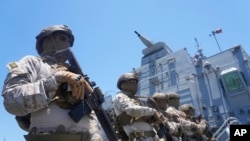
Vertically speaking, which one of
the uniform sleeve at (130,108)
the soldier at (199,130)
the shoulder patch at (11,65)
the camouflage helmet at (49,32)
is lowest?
the soldier at (199,130)

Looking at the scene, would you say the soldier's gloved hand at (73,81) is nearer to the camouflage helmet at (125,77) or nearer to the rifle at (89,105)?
the rifle at (89,105)

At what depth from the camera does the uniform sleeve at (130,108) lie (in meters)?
4.00

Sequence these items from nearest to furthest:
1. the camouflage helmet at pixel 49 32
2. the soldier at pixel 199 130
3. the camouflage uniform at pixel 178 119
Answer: the camouflage helmet at pixel 49 32, the camouflage uniform at pixel 178 119, the soldier at pixel 199 130

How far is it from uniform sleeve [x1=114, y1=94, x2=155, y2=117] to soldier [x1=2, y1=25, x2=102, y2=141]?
1.72 m

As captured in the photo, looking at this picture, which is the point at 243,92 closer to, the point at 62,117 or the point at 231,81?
the point at 231,81

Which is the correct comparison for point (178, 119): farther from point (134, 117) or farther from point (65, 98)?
point (65, 98)

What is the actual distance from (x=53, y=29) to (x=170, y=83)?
12524mm

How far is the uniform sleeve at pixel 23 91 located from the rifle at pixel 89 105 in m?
0.26

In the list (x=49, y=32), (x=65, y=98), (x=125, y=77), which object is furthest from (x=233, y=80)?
(x=65, y=98)

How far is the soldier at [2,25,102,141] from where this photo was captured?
1.91m

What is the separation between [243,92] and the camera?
39.5 ft

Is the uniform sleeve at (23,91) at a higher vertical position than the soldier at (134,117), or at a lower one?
higher

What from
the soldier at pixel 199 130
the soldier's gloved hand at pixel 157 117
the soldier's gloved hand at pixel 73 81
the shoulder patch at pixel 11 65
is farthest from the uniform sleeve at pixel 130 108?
the soldier at pixel 199 130

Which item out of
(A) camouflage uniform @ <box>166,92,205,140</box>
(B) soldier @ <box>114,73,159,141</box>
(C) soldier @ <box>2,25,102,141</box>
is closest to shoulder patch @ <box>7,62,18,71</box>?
(C) soldier @ <box>2,25,102,141</box>
